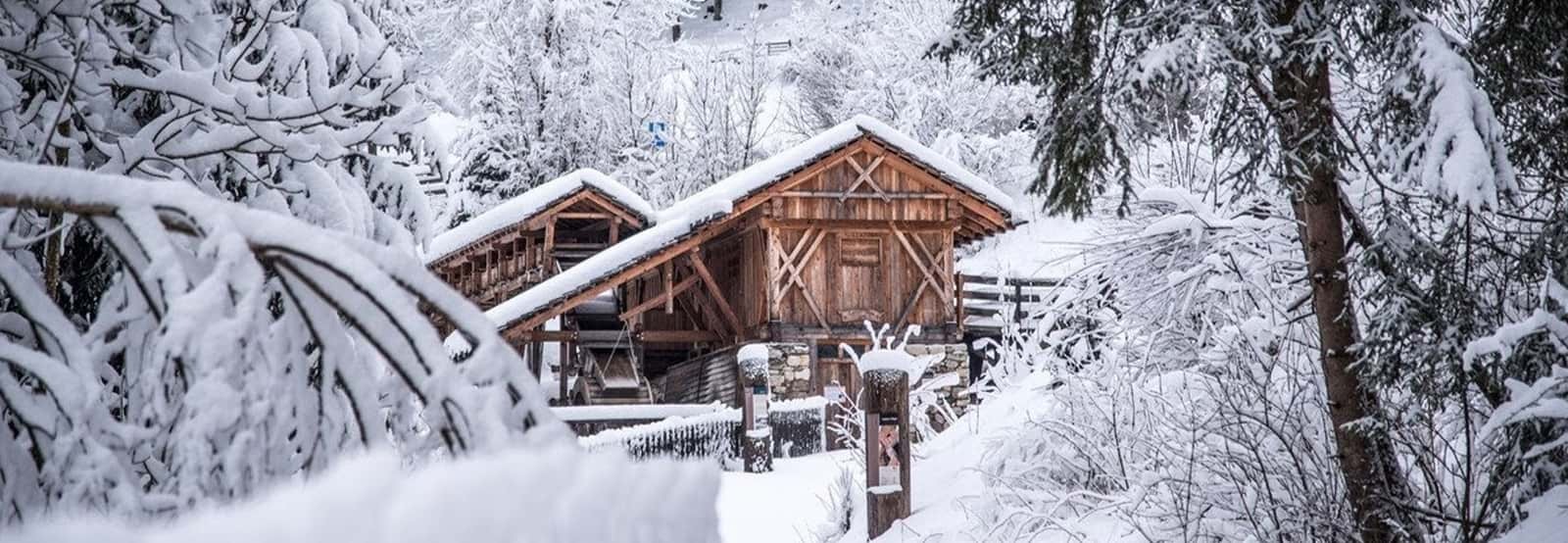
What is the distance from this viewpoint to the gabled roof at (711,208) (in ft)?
65.2

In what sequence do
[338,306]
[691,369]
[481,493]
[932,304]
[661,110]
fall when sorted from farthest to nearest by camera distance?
1. [661,110]
2. [691,369]
3. [932,304]
4. [338,306]
5. [481,493]

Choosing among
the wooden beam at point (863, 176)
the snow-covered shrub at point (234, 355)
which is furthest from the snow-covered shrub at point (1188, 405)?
the wooden beam at point (863, 176)

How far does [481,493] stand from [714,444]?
14.9 metres

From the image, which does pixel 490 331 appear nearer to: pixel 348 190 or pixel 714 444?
pixel 348 190

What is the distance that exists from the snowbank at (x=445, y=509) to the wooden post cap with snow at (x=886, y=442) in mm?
8345

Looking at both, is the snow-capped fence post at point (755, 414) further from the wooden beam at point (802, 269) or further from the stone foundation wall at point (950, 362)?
the stone foundation wall at point (950, 362)

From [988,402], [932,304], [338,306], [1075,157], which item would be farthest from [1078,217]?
[932,304]

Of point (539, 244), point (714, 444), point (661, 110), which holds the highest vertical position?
point (661, 110)

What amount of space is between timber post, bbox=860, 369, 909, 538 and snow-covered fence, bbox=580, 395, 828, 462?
16.5 feet

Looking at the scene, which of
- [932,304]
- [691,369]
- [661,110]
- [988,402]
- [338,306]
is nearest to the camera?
[338,306]

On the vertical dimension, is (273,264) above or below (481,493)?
above

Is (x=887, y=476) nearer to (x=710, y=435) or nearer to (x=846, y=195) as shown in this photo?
(x=710, y=435)

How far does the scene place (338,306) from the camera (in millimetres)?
1828

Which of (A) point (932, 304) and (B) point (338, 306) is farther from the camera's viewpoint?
(A) point (932, 304)
